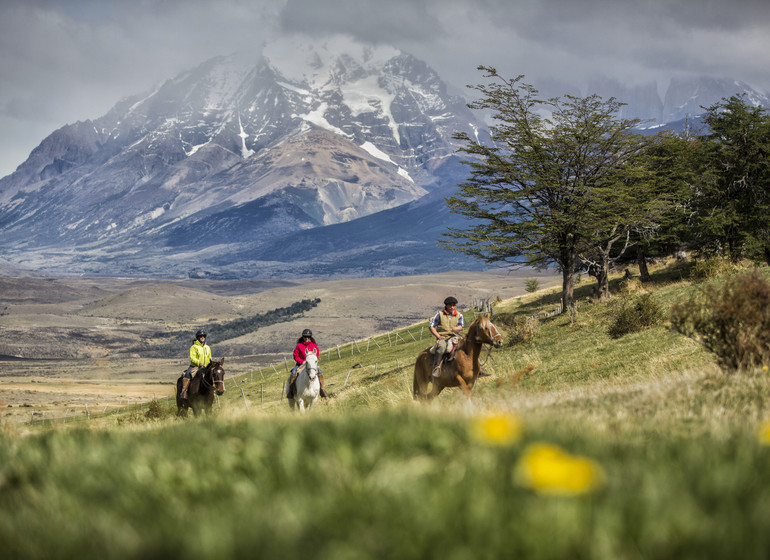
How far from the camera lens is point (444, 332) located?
618 inches

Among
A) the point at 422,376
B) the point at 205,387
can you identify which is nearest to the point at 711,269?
the point at 422,376

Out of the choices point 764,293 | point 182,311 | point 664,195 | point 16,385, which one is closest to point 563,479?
point 764,293

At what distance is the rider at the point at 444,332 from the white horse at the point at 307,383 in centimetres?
382

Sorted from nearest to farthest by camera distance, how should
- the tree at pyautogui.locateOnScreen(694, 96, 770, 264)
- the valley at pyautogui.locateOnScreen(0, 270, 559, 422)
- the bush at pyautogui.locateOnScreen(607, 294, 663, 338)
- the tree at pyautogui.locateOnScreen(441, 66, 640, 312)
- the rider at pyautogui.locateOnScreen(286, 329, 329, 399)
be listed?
the rider at pyautogui.locateOnScreen(286, 329, 329, 399), the bush at pyautogui.locateOnScreen(607, 294, 663, 338), the tree at pyautogui.locateOnScreen(441, 66, 640, 312), the tree at pyautogui.locateOnScreen(694, 96, 770, 264), the valley at pyautogui.locateOnScreen(0, 270, 559, 422)

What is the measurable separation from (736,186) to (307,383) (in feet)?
114

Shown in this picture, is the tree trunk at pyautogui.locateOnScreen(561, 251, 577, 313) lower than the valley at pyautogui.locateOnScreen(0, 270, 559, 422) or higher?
higher

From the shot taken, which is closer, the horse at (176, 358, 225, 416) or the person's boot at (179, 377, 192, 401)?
the horse at (176, 358, 225, 416)

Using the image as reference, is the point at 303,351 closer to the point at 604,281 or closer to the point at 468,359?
the point at 468,359

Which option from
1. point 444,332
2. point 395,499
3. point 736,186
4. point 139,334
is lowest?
point 139,334

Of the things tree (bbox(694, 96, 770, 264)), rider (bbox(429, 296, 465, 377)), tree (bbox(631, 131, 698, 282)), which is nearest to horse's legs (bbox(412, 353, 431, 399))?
rider (bbox(429, 296, 465, 377))

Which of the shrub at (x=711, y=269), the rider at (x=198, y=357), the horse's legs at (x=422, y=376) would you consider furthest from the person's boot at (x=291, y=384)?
the shrub at (x=711, y=269)

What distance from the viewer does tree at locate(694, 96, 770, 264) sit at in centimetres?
3778

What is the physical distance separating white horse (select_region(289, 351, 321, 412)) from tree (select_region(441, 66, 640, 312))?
20.1 metres

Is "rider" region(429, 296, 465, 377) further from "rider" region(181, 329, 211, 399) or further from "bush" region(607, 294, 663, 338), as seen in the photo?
"bush" region(607, 294, 663, 338)
